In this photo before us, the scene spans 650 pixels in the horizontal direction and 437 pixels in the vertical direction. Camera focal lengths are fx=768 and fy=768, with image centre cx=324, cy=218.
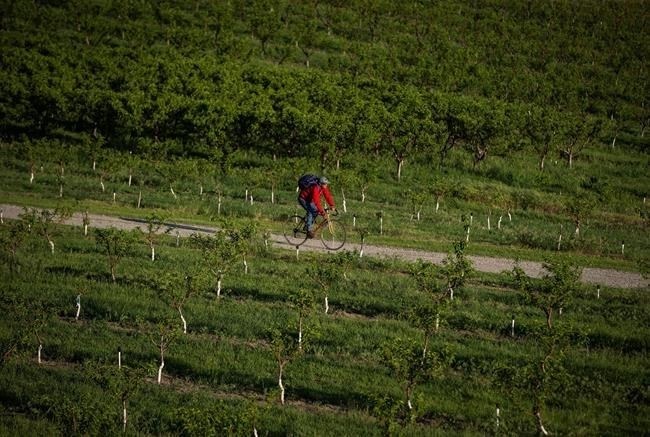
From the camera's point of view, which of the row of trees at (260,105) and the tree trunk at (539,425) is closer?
the tree trunk at (539,425)

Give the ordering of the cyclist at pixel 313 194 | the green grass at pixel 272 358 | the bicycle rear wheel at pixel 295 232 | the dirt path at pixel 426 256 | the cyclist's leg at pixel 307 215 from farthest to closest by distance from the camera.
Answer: the bicycle rear wheel at pixel 295 232, the dirt path at pixel 426 256, the cyclist's leg at pixel 307 215, the cyclist at pixel 313 194, the green grass at pixel 272 358

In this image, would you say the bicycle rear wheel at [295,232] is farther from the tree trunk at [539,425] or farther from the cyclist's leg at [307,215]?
the tree trunk at [539,425]

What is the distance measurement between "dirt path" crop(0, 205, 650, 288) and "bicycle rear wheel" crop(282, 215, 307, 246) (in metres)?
0.34

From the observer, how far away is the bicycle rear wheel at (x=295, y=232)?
3725cm

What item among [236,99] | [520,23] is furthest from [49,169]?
[520,23]

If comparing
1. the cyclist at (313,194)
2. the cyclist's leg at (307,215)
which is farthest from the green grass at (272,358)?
the cyclist at (313,194)

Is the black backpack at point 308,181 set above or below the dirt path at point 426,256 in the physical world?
above

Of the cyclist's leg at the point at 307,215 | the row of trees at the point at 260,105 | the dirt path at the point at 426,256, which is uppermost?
the row of trees at the point at 260,105

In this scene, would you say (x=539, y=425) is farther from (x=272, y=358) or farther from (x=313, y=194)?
(x=313, y=194)

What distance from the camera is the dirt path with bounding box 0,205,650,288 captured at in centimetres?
3628

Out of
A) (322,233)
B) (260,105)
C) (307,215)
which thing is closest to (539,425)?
(307,215)

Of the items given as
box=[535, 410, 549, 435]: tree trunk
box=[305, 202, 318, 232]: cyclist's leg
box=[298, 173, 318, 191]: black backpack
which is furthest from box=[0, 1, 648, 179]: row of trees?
box=[535, 410, 549, 435]: tree trunk

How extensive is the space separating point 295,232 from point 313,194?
3.41m

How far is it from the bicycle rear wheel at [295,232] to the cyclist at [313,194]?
1.62 metres
